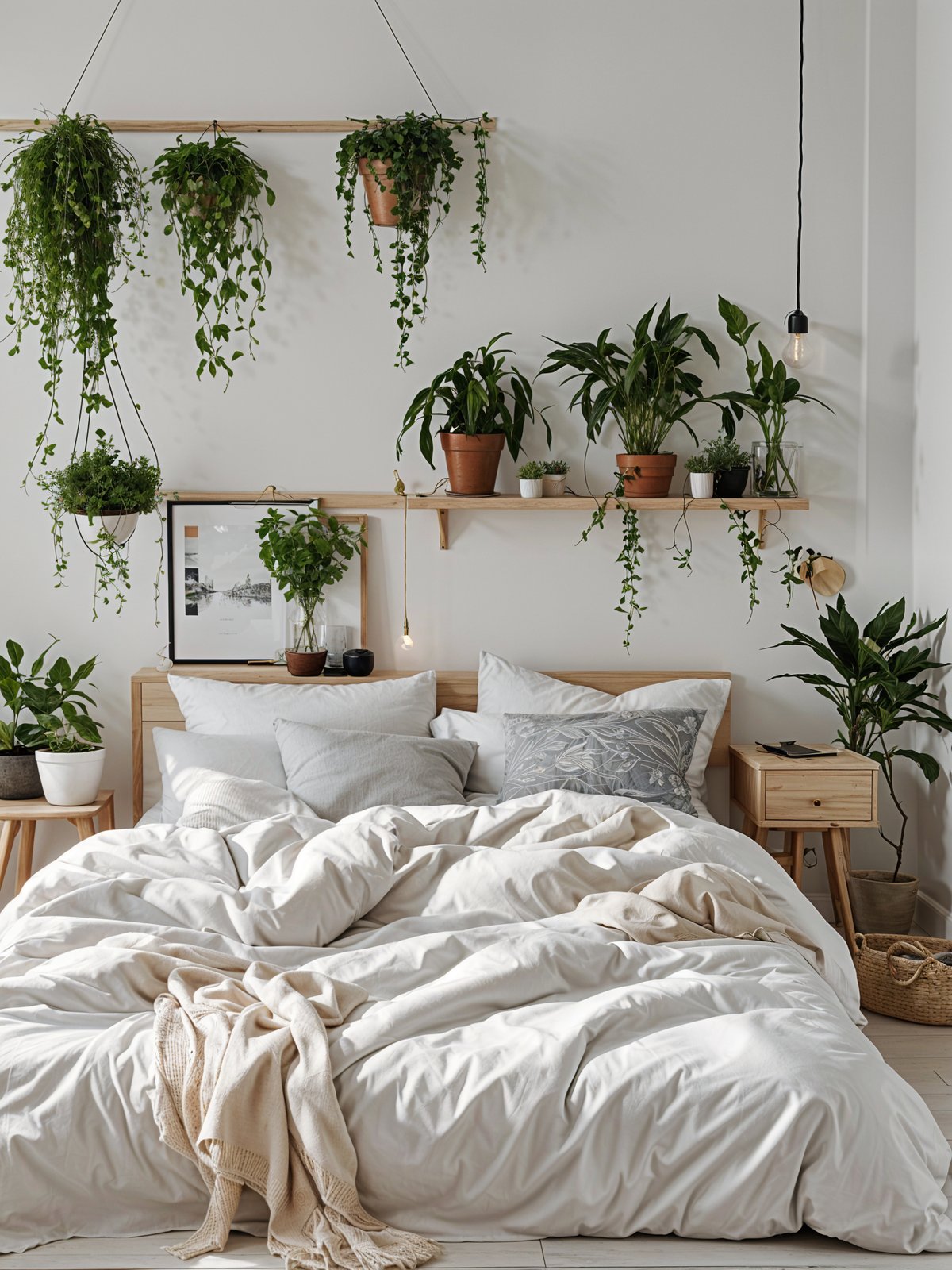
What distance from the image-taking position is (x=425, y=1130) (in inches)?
77.2

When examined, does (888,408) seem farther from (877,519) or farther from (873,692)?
(873,692)

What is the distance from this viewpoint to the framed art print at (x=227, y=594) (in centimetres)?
406

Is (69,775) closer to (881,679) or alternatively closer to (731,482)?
(731,482)

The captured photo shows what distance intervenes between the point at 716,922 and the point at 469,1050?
73 centimetres

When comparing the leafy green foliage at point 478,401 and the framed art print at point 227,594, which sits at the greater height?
the leafy green foliage at point 478,401

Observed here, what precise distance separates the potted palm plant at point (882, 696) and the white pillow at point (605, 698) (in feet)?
0.98

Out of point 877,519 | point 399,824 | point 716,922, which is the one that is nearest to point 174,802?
point 399,824

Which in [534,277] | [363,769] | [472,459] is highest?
[534,277]

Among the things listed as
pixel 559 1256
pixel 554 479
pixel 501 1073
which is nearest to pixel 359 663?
pixel 554 479

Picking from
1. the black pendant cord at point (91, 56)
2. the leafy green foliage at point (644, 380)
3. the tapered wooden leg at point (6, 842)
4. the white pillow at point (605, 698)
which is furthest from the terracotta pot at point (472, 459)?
the tapered wooden leg at point (6, 842)

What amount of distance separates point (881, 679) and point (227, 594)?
2130 mm

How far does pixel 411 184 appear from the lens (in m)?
3.80

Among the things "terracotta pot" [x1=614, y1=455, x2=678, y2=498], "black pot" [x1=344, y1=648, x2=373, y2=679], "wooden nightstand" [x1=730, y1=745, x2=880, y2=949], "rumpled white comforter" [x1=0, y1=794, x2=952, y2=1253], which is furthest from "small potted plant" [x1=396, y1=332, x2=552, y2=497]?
"rumpled white comforter" [x1=0, y1=794, x2=952, y2=1253]

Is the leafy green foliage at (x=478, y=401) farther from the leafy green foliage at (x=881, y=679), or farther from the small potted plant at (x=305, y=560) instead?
the leafy green foliage at (x=881, y=679)
